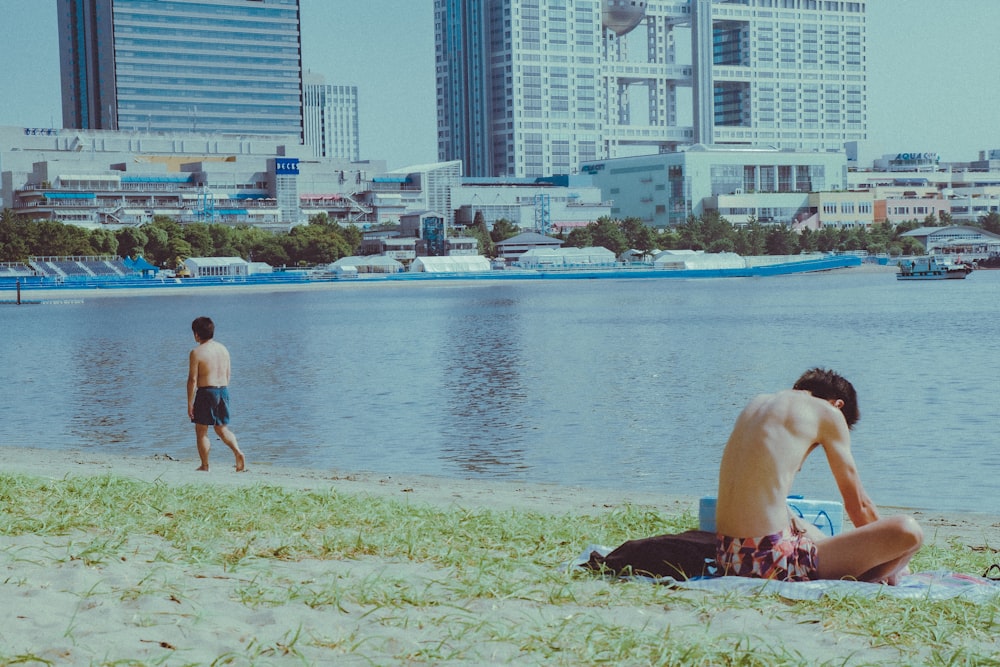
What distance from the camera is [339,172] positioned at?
190500 mm

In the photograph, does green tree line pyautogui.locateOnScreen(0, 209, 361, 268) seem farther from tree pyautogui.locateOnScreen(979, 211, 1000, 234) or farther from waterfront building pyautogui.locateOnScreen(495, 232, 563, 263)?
tree pyautogui.locateOnScreen(979, 211, 1000, 234)

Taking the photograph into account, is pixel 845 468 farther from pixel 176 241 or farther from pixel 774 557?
pixel 176 241

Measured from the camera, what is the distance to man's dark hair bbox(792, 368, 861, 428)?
7312 mm

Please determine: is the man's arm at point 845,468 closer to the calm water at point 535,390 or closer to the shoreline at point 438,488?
the shoreline at point 438,488

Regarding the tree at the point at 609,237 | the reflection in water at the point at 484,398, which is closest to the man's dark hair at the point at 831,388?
the reflection in water at the point at 484,398

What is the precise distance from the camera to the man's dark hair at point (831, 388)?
7.31 meters

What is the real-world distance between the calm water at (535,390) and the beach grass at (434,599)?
7.45 meters

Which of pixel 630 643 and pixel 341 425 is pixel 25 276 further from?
pixel 630 643

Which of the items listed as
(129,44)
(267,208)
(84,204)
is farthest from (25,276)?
(129,44)

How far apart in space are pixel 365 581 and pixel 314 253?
149 meters

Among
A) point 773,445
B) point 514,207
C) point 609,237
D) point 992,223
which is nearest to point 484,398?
point 773,445

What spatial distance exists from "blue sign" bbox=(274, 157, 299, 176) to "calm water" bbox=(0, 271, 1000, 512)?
347 ft

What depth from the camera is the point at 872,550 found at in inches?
292

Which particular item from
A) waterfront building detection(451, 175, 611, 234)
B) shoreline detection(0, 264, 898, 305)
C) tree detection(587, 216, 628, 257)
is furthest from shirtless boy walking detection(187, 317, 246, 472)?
waterfront building detection(451, 175, 611, 234)
